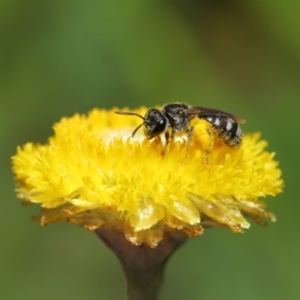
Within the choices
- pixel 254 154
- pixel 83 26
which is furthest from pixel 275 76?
pixel 254 154

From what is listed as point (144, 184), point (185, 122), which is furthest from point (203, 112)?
point (144, 184)

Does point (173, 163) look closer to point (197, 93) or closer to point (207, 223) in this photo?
point (207, 223)

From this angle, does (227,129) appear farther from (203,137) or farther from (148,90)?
(148,90)

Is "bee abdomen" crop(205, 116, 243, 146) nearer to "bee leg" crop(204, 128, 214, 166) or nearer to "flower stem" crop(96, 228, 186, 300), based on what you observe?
"bee leg" crop(204, 128, 214, 166)

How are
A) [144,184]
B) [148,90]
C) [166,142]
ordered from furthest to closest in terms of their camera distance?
[148,90], [166,142], [144,184]

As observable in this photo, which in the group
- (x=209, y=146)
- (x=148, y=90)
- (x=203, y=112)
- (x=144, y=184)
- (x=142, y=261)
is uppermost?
(x=148, y=90)

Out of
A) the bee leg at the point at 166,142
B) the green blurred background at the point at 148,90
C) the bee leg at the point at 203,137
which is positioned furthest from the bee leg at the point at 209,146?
the green blurred background at the point at 148,90

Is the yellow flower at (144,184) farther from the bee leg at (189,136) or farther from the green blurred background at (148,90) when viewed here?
the green blurred background at (148,90)
